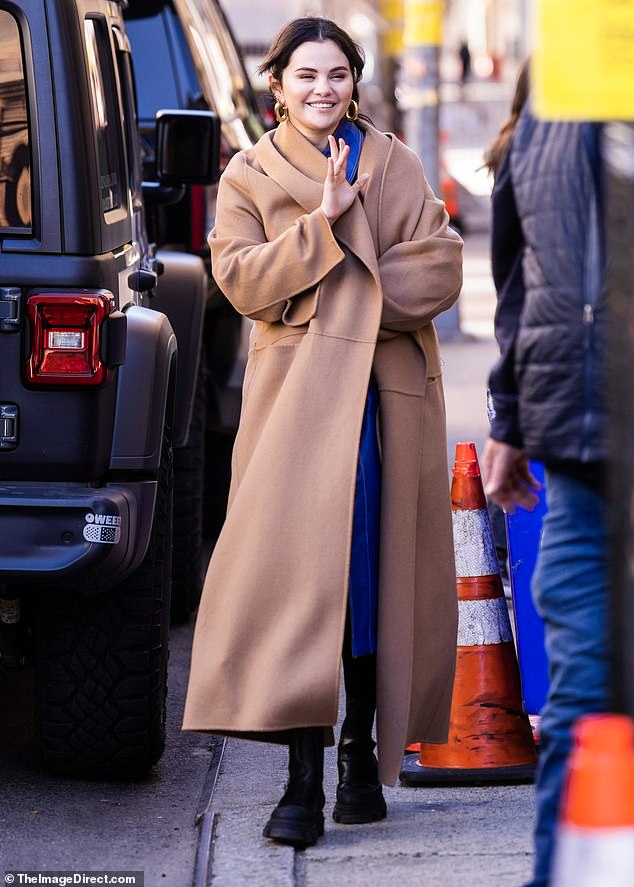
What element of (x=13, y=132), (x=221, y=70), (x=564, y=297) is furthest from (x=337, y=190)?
(x=221, y=70)

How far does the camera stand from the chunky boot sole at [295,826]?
3902 millimetres

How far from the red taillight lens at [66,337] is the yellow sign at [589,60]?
1.75m

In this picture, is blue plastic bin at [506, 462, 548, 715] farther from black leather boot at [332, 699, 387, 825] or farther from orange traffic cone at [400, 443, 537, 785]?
black leather boot at [332, 699, 387, 825]

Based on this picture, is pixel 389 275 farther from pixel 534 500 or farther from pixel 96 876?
pixel 96 876

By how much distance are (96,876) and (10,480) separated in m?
0.92

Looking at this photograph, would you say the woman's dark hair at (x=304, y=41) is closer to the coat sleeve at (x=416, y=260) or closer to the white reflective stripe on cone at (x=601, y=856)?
the coat sleeve at (x=416, y=260)

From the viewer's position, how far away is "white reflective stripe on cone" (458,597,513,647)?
4.49 meters

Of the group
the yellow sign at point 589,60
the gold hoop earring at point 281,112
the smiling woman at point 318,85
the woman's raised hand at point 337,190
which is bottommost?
the woman's raised hand at point 337,190

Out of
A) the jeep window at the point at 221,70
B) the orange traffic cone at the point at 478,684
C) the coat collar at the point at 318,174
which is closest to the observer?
the coat collar at the point at 318,174

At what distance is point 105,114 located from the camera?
14.8 ft

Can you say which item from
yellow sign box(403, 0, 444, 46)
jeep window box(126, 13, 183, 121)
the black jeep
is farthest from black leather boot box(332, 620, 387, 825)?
yellow sign box(403, 0, 444, 46)

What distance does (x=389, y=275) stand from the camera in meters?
3.91

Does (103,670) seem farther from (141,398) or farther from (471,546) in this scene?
(471,546)

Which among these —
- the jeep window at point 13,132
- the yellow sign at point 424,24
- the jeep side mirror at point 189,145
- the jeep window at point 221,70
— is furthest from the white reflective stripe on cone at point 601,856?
the yellow sign at point 424,24
